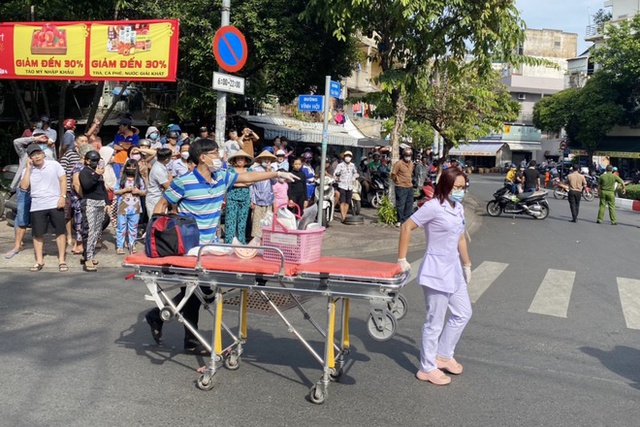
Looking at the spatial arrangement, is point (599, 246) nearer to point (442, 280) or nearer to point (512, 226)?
point (512, 226)

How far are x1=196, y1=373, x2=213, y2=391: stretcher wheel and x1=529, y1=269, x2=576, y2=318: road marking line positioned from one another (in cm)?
441

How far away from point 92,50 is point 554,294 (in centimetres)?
996

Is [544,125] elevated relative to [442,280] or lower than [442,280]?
elevated

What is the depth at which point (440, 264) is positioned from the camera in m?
5.18

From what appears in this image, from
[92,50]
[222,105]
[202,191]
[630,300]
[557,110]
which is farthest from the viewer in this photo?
[557,110]

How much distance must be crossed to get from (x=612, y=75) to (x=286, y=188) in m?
39.2

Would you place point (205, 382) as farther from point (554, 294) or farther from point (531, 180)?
point (531, 180)

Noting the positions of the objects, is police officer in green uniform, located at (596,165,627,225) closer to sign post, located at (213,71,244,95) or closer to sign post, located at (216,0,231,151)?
sign post, located at (213,71,244,95)

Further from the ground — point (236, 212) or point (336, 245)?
point (236, 212)

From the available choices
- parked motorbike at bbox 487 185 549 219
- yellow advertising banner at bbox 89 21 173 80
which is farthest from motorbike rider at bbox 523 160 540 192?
yellow advertising banner at bbox 89 21 173 80

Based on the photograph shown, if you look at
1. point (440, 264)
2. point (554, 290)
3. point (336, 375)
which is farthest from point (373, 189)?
point (336, 375)

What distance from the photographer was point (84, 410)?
441 cm

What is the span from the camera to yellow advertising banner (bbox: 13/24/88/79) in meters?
13.1

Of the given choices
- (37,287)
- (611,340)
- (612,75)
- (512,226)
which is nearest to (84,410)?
(37,287)
